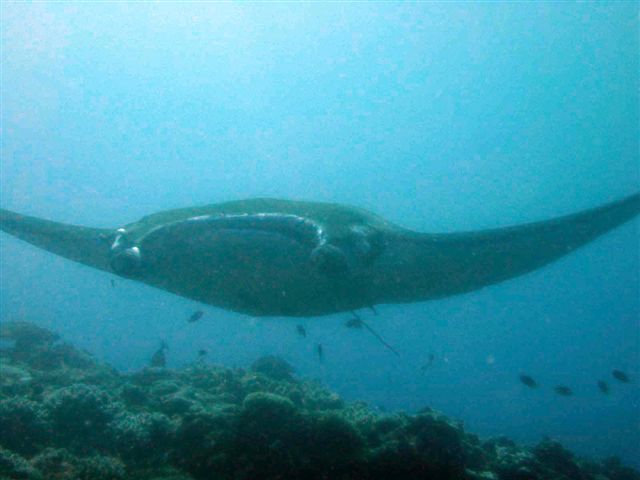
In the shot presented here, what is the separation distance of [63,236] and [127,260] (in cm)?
247

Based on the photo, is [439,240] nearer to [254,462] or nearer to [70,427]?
[254,462]

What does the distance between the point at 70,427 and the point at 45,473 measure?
1.91 metres

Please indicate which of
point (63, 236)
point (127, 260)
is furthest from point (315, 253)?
point (63, 236)

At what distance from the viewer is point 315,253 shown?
18.5 feet

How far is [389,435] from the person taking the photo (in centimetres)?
616

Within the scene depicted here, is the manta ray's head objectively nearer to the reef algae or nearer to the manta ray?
the manta ray

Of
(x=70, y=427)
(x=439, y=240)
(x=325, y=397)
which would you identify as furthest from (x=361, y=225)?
(x=325, y=397)

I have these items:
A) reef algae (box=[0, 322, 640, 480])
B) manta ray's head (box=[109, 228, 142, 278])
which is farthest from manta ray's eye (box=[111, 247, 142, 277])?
reef algae (box=[0, 322, 640, 480])

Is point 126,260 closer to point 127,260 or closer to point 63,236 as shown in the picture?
point 127,260

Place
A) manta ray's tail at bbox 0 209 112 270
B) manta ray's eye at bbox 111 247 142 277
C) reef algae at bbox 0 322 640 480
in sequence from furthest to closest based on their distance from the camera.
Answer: manta ray's tail at bbox 0 209 112 270 → manta ray's eye at bbox 111 247 142 277 → reef algae at bbox 0 322 640 480

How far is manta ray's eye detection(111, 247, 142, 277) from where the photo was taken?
6.03 meters

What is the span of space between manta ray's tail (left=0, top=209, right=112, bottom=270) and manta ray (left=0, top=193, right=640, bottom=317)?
75 millimetres

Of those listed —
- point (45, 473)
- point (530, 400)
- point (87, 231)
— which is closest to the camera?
point (45, 473)

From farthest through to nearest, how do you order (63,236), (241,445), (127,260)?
(63,236)
(127,260)
(241,445)
